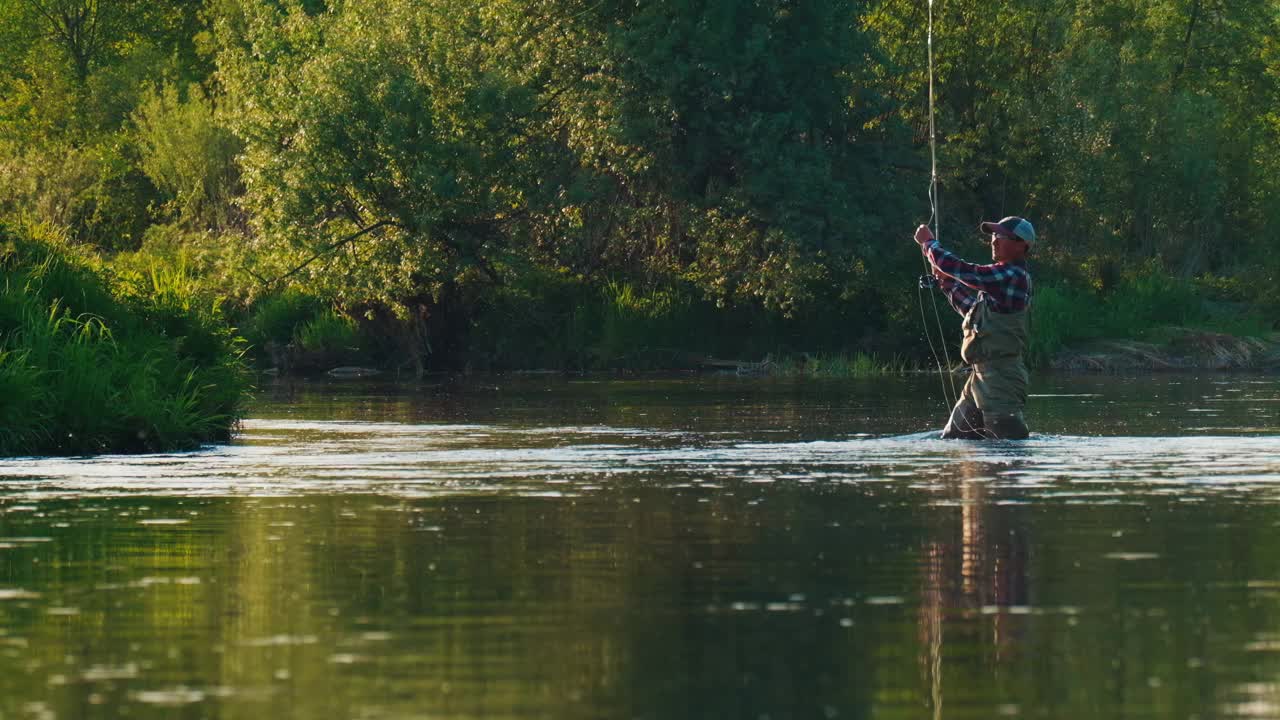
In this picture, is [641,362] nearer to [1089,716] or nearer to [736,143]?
[736,143]

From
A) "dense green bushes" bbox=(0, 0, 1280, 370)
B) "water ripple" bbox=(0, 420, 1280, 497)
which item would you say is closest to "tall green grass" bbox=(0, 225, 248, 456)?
"water ripple" bbox=(0, 420, 1280, 497)

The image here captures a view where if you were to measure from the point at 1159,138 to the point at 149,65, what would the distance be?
33467 millimetres

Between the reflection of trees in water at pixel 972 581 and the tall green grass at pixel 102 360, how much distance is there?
8.74 meters

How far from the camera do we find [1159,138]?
49.3m

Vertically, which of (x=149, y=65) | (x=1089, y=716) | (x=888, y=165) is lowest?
(x=1089, y=716)

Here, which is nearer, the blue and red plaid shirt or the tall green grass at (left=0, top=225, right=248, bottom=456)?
the blue and red plaid shirt

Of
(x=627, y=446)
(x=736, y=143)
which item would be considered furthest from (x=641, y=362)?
(x=627, y=446)

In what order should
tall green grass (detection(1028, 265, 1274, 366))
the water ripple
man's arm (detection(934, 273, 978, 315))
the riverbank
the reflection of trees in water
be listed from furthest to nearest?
tall green grass (detection(1028, 265, 1274, 366)), the riverbank, man's arm (detection(934, 273, 978, 315)), the water ripple, the reflection of trees in water

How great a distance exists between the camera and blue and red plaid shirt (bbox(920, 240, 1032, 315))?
18625 millimetres

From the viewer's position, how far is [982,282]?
736 inches

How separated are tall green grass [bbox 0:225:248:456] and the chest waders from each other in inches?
281

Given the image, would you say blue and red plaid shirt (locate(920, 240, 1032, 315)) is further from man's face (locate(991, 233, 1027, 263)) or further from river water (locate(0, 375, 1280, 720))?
river water (locate(0, 375, 1280, 720))

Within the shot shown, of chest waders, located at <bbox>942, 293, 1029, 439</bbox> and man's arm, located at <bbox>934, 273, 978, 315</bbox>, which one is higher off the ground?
man's arm, located at <bbox>934, 273, 978, 315</bbox>

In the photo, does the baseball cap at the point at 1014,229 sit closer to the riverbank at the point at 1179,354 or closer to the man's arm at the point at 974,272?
the man's arm at the point at 974,272
